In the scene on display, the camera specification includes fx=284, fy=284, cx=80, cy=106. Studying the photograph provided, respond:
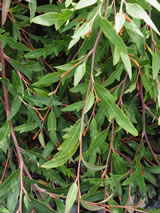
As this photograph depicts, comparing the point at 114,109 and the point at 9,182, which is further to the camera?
the point at 9,182

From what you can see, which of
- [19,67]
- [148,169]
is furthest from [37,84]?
[148,169]

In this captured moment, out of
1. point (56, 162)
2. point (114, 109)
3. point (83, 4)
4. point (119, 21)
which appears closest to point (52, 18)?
point (83, 4)

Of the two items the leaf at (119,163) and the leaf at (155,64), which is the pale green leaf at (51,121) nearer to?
the leaf at (119,163)

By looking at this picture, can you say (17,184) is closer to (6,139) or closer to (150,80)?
(6,139)

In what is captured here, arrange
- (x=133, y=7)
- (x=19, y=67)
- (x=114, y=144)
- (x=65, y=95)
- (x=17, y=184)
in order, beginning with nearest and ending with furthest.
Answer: (x=133, y=7), (x=17, y=184), (x=19, y=67), (x=114, y=144), (x=65, y=95)

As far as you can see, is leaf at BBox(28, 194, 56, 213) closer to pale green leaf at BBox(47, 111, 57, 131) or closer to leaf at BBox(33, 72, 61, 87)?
pale green leaf at BBox(47, 111, 57, 131)

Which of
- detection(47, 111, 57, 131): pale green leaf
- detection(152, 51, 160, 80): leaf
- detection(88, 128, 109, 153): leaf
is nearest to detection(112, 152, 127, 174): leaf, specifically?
detection(88, 128, 109, 153): leaf

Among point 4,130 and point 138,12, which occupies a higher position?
point 138,12

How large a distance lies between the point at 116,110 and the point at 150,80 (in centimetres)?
32

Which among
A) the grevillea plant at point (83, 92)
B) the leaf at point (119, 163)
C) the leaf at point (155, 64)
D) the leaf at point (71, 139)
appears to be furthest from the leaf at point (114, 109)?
the leaf at point (119, 163)

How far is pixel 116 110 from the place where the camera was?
0.88m

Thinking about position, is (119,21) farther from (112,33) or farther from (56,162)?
(56,162)

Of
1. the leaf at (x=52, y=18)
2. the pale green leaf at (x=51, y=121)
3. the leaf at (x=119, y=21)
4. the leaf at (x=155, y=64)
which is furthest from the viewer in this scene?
the pale green leaf at (x=51, y=121)

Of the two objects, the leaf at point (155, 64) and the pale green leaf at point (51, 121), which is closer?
the leaf at point (155, 64)
